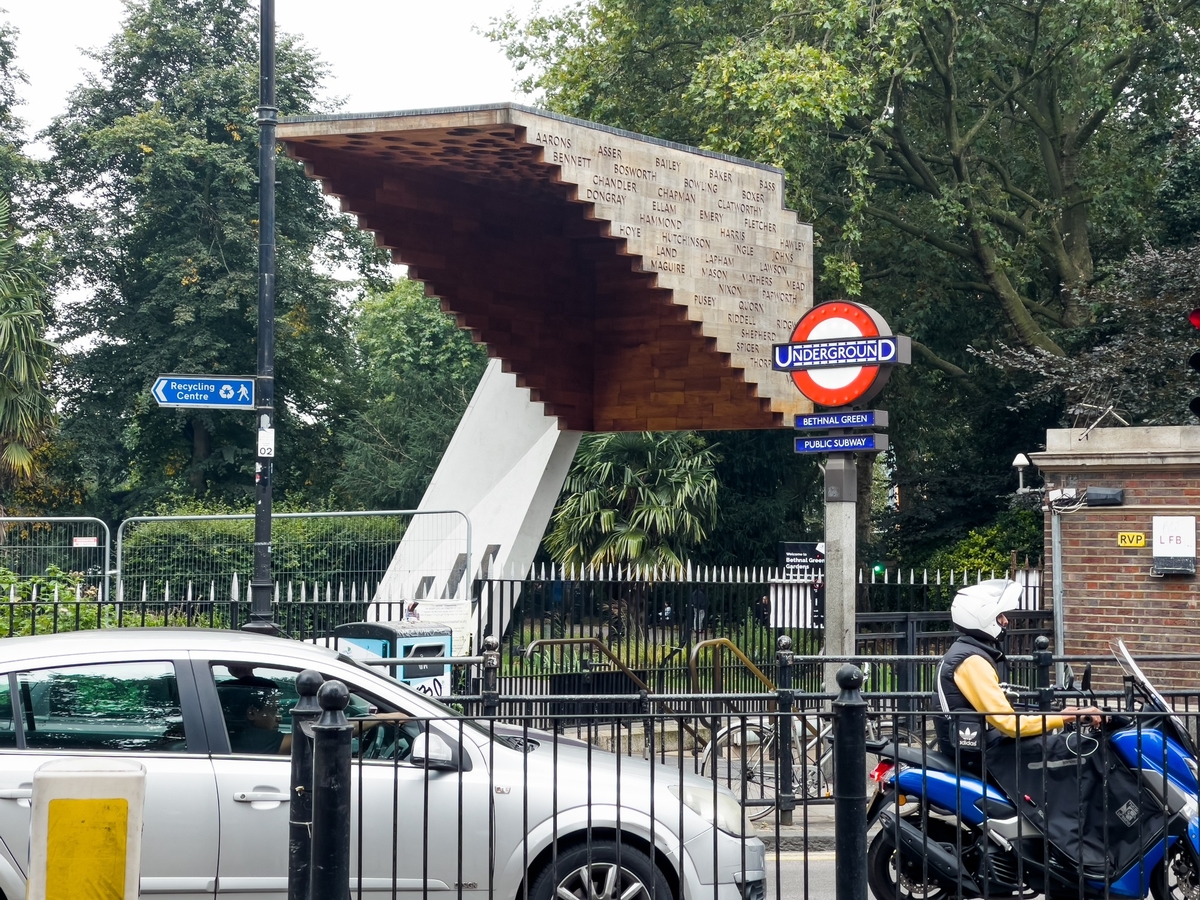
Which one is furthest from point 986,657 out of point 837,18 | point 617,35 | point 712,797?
point 617,35

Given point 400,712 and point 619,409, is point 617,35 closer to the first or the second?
point 619,409

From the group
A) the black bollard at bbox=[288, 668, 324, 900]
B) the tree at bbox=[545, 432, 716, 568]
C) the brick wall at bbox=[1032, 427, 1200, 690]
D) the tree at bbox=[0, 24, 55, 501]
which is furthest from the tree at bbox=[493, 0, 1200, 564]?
the black bollard at bbox=[288, 668, 324, 900]

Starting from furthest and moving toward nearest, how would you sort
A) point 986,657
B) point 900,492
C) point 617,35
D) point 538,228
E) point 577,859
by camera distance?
point 900,492
point 617,35
point 538,228
point 986,657
point 577,859

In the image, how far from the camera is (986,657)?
7.23 meters

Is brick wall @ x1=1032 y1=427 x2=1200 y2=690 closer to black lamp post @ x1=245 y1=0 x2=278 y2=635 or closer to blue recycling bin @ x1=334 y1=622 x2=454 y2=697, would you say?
blue recycling bin @ x1=334 y1=622 x2=454 y2=697

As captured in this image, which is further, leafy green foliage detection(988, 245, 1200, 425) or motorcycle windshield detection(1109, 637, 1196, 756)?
leafy green foliage detection(988, 245, 1200, 425)

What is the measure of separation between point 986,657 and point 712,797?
1.70m

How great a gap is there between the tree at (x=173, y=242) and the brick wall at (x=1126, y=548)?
2459 cm

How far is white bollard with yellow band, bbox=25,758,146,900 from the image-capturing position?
14.9 feet

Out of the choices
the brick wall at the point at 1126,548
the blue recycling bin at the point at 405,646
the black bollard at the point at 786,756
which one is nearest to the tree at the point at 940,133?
the brick wall at the point at 1126,548

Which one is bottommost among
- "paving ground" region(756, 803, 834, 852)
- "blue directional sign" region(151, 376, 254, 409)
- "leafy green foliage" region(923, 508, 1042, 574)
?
"paving ground" region(756, 803, 834, 852)

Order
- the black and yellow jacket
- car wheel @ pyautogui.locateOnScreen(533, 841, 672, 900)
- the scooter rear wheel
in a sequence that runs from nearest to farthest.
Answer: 1. car wheel @ pyautogui.locateOnScreen(533, 841, 672, 900)
2. the black and yellow jacket
3. the scooter rear wheel

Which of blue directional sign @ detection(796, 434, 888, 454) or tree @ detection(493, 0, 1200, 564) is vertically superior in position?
tree @ detection(493, 0, 1200, 564)

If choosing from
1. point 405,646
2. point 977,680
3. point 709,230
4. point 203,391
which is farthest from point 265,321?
point 977,680
